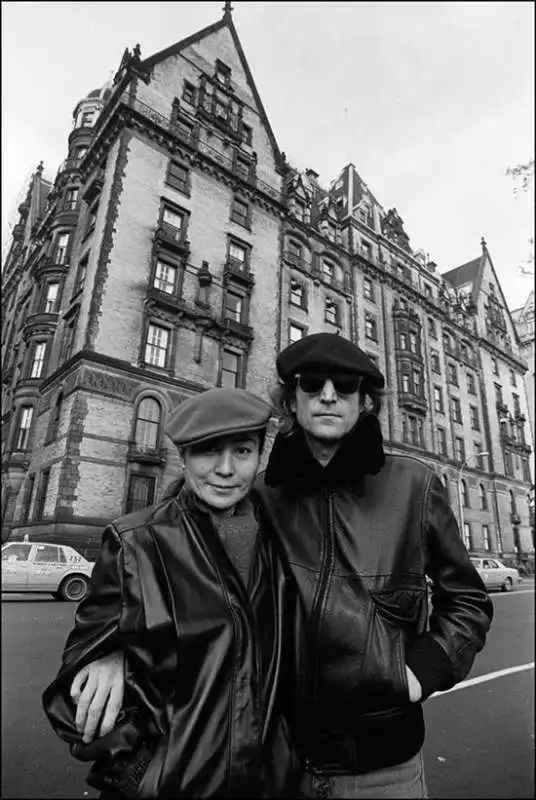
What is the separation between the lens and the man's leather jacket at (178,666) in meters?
1.15

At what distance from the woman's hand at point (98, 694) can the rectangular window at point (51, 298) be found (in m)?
23.7

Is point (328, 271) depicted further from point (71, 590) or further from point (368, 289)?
point (71, 590)

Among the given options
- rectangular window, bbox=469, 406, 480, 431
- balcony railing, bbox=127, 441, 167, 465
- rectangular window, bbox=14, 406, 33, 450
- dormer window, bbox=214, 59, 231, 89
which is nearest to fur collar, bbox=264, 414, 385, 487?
balcony railing, bbox=127, 441, 167, 465

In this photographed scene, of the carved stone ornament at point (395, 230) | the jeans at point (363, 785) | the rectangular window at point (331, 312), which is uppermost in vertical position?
the carved stone ornament at point (395, 230)

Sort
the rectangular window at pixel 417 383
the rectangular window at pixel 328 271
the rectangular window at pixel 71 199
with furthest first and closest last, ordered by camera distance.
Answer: the rectangular window at pixel 417 383 → the rectangular window at pixel 328 271 → the rectangular window at pixel 71 199

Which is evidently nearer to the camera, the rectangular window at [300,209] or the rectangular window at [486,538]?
the rectangular window at [300,209]

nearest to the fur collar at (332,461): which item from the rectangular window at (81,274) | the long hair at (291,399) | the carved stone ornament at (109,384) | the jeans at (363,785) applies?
the long hair at (291,399)

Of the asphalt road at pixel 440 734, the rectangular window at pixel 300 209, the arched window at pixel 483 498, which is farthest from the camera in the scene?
the arched window at pixel 483 498

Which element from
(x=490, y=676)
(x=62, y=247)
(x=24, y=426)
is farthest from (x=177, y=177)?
(x=490, y=676)

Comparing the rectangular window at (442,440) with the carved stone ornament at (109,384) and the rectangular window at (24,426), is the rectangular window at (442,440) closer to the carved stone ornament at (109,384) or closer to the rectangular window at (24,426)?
the carved stone ornament at (109,384)

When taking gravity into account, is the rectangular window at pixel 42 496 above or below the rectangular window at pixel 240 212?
below

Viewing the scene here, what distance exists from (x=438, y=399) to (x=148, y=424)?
79.1ft

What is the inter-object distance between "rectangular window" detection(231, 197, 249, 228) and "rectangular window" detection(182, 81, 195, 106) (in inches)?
211

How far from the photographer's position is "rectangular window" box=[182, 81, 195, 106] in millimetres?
22658
